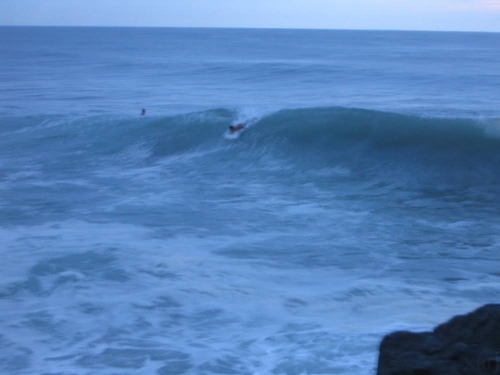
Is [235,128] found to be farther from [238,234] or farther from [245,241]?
[245,241]

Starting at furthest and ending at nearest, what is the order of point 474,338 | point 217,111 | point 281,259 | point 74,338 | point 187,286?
point 217,111 < point 281,259 < point 187,286 < point 74,338 < point 474,338

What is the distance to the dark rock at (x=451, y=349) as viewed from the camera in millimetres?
3428

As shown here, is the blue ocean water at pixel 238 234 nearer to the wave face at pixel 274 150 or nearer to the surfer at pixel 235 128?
the wave face at pixel 274 150

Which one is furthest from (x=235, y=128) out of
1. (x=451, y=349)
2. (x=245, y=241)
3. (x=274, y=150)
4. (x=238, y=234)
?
(x=451, y=349)

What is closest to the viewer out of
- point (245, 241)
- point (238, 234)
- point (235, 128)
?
point (245, 241)

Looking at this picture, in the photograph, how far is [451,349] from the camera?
11.8 feet

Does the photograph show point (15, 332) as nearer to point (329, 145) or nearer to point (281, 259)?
point (281, 259)

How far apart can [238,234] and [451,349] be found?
4.67 meters

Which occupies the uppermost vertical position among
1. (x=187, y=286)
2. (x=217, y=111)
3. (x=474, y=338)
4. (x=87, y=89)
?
(x=87, y=89)

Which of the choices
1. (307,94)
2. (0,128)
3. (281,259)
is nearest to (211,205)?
(281,259)

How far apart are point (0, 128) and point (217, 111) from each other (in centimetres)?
582

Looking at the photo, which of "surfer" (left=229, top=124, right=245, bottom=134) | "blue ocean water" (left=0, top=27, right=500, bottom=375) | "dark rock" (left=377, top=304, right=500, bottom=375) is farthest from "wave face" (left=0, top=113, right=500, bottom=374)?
"dark rock" (left=377, top=304, right=500, bottom=375)

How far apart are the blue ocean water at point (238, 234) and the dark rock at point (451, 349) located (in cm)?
76

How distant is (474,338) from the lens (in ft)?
12.4
